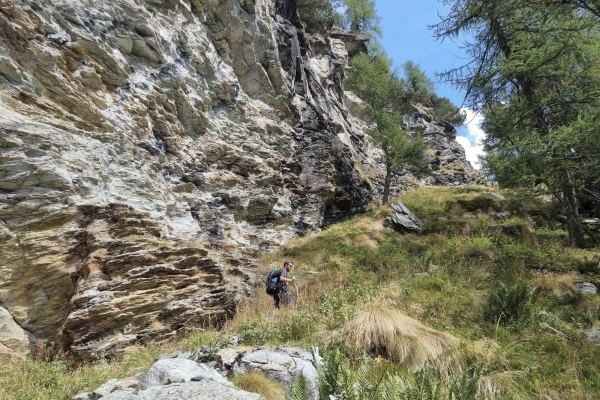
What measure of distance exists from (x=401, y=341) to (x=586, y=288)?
4.76 meters

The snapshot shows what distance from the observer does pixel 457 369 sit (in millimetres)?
4102

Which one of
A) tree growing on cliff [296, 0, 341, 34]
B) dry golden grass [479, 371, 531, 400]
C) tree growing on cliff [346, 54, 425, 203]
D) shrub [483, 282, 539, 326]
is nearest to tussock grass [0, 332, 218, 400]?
dry golden grass [479, 371, 531, 400]

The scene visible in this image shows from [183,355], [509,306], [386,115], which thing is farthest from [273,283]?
[386,115]

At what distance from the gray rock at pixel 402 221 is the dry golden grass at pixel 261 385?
452 inches

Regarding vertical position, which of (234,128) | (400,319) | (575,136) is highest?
(234,128)

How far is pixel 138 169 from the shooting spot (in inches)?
364

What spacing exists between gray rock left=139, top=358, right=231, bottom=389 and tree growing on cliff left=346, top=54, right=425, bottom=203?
19174 mm

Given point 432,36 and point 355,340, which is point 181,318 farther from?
point 432,36

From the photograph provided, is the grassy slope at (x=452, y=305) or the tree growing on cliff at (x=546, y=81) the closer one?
the grassy slope at (x=452, y=305)

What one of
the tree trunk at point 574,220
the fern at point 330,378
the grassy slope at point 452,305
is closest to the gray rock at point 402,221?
the grassy slope at point 452,305

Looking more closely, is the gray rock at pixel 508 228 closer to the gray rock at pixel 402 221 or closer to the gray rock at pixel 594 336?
the gray rock at pixel 402 221

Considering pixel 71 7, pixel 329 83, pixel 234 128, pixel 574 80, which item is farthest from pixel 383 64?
pixel 71 7

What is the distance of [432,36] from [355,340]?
816 centimetres

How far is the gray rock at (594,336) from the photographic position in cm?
466
